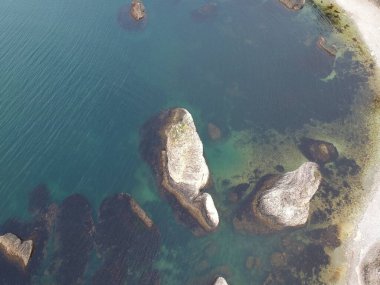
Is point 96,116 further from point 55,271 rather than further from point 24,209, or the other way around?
point 55,271

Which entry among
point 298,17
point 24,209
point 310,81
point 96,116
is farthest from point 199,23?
point 24,209

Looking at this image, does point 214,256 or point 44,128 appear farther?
point 44,128

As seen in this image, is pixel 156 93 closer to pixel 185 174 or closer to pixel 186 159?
pixel 186 159

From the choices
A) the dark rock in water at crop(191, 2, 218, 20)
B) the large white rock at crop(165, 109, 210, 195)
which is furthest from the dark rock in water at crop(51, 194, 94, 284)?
the dark rock in water at crop(191, 2, 218, 20)

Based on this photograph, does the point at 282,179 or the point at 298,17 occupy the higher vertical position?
the point at 298,17

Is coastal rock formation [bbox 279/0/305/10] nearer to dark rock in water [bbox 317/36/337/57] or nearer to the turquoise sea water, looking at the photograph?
the turquoise sea water

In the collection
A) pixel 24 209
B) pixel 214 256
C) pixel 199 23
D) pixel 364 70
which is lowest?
pixel 24 209

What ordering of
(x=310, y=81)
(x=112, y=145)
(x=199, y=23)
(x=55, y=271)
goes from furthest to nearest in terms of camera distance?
(x=199, y=23), (x=310, y=81), (x=112, y=145), (x=55, y=271)
